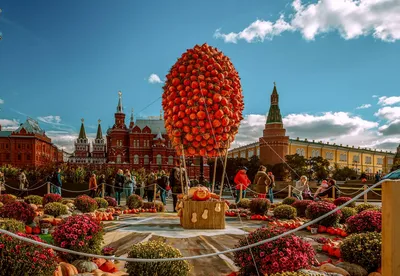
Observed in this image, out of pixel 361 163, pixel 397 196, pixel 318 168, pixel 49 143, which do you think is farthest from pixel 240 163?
pixel 397 196

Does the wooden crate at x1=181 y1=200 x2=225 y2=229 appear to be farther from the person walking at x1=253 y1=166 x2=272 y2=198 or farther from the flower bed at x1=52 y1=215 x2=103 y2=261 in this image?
the person walking at x1=253 y1=166 x2=272 y2=198

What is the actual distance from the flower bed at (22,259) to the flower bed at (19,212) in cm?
435

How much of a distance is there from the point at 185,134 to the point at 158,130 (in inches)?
2331

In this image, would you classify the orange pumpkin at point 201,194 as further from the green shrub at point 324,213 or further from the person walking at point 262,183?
the person walking at point 262,183

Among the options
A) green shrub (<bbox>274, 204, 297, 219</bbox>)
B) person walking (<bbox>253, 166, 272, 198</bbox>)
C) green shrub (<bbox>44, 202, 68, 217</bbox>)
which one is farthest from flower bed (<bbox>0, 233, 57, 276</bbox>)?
person walking (<bbox>253, 166, 272, 198</bbox>)

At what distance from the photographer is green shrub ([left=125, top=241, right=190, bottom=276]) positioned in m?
4.43

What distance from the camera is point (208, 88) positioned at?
8180mm

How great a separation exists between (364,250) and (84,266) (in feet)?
13.0

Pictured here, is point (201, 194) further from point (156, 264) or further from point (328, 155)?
point (328, 155)

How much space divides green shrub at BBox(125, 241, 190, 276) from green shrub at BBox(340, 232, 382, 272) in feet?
8.14

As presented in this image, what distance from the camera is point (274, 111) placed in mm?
86688

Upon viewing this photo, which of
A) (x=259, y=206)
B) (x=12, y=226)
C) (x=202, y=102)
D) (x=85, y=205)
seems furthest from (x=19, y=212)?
(x=259, y=206)

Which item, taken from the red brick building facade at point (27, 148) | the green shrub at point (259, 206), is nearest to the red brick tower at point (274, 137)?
the red brick building facade at point (27, 148)

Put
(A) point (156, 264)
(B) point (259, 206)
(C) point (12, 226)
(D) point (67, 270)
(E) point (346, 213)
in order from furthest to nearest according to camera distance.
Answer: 1. (B) point (259, 206)
2. (E) point (346, 213)
3. (C) point (12, 226)
4. (D) point (67, 270)
5. (A) point (156, 264)
